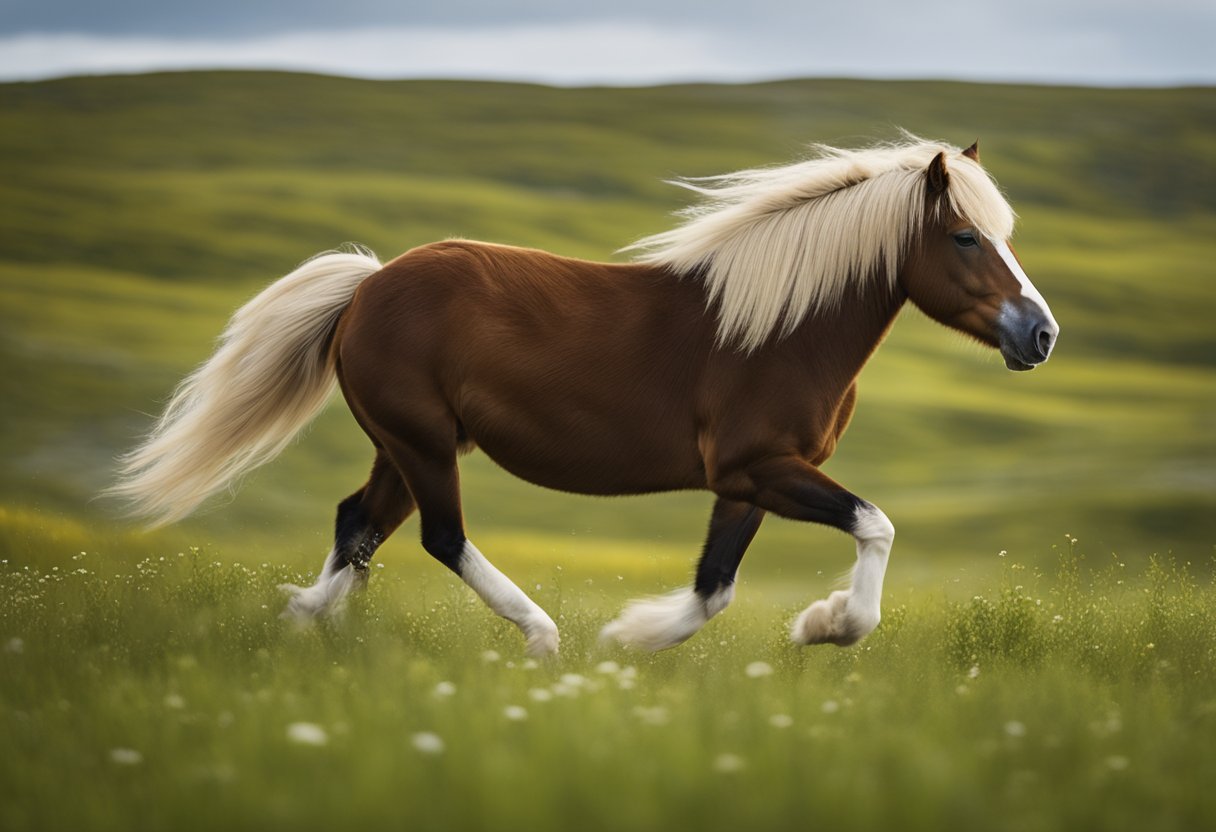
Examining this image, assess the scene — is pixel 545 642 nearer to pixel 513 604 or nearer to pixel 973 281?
pixel 513 604

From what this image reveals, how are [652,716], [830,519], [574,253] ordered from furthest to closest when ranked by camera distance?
1. [574,253]
2. [830,519]
3. [652,716]

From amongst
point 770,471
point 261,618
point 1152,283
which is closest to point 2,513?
point 261,618

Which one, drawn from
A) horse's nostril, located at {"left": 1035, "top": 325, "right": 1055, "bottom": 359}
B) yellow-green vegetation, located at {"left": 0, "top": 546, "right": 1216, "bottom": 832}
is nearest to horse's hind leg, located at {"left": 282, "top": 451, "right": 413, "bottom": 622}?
yellow-green vegetation, located at {"left": 0, "top": 546, "right": 1216, "bottom": 832}

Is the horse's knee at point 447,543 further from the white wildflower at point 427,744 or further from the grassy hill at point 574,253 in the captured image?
the grassy hill at point 574,253

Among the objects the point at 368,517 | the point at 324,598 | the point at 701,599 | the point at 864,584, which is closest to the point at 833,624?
the point at 864,584

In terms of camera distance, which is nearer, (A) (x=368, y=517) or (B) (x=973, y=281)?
(B) (x=973, y=281)

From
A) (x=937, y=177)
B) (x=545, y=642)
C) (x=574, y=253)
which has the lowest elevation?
(x=574, y=253)

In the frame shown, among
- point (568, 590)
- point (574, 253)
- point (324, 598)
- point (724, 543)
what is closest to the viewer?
point (724, 543)

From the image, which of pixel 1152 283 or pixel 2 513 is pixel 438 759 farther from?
pixel 1152 283

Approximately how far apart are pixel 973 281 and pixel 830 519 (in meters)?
1.35

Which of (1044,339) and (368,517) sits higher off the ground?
(1044,339)

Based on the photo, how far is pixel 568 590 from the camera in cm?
979

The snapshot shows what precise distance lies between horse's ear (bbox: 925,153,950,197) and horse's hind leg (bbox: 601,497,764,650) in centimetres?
179

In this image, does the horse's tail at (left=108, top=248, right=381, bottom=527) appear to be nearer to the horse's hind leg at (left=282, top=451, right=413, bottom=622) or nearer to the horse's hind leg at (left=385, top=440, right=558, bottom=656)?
the horse's hind leg at (left=282, top=451, right=413, bottom=622)
